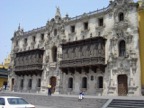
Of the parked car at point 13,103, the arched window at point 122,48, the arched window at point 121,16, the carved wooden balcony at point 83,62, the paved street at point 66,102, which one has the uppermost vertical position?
the arched window at point 121,16

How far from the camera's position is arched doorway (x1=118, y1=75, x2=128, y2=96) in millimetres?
27462

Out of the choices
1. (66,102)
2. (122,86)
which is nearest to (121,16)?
(122,86)

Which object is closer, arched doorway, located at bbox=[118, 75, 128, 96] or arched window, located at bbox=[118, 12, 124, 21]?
arched doorway, located at bbox=[118, 75, 128, 96]

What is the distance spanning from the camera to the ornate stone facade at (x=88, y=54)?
2789 cm

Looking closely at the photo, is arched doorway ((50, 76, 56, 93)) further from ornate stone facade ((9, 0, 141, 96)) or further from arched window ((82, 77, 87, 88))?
arched window ((82, 77, 87, 88))

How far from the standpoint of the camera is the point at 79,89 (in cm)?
3172

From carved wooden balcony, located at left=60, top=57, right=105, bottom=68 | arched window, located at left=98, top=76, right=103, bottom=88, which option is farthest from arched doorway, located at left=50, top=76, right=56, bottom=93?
arched window, located at left=98, top=76, right=103, bottom=88

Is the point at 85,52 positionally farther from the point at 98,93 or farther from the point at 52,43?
the point at 52,43

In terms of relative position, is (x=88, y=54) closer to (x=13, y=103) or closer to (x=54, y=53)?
(x=54, y=53)

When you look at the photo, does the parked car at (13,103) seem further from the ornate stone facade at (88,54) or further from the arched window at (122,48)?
the arched window at (122,48)

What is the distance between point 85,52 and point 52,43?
816cm

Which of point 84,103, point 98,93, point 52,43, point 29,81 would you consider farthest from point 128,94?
point 29,81

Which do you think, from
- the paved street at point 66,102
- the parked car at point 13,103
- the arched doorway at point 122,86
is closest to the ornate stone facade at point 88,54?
the arched doorway at point 122,86

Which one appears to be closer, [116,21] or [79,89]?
[116,21]
